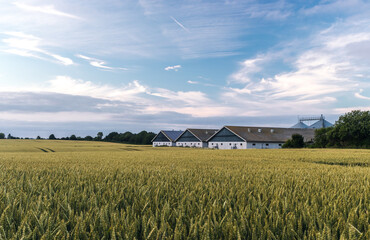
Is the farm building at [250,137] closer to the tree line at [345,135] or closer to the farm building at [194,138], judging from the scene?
the farm building at [194,138]

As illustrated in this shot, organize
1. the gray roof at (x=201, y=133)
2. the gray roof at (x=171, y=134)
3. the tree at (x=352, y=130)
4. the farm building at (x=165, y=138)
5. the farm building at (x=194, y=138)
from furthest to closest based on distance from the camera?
the gray roof at (x=171, y=134) → the farm building at (x=165, y=138) → the gray roof at (x=201, y=133) → the farm building at (x=194, y=138) → the tree at (x=352, y=130)

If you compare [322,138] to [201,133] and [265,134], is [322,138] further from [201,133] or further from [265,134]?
[201,133]

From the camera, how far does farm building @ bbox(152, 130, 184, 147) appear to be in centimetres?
7438

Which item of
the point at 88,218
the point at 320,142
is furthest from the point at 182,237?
the point at 320,142

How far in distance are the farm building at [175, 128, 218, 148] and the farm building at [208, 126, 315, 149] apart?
9.01 feet

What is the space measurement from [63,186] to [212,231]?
2.59 m

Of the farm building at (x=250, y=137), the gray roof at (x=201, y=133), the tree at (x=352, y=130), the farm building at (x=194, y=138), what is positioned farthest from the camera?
the gray roof at (x=201, y=133)

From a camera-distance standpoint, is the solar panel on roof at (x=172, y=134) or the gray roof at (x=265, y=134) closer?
the gray roof at (x=265, y=134)

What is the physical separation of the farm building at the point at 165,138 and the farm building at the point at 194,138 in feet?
7.44

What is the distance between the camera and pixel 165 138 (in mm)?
75938

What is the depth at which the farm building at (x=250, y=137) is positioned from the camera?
184 ft

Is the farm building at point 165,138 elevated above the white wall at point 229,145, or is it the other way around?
the farm building at point 165,138

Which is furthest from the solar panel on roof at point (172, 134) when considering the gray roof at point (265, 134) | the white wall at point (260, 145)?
the white wall at point (260, 145)

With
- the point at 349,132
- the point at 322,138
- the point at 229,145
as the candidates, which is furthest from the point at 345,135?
the point at 229,145
